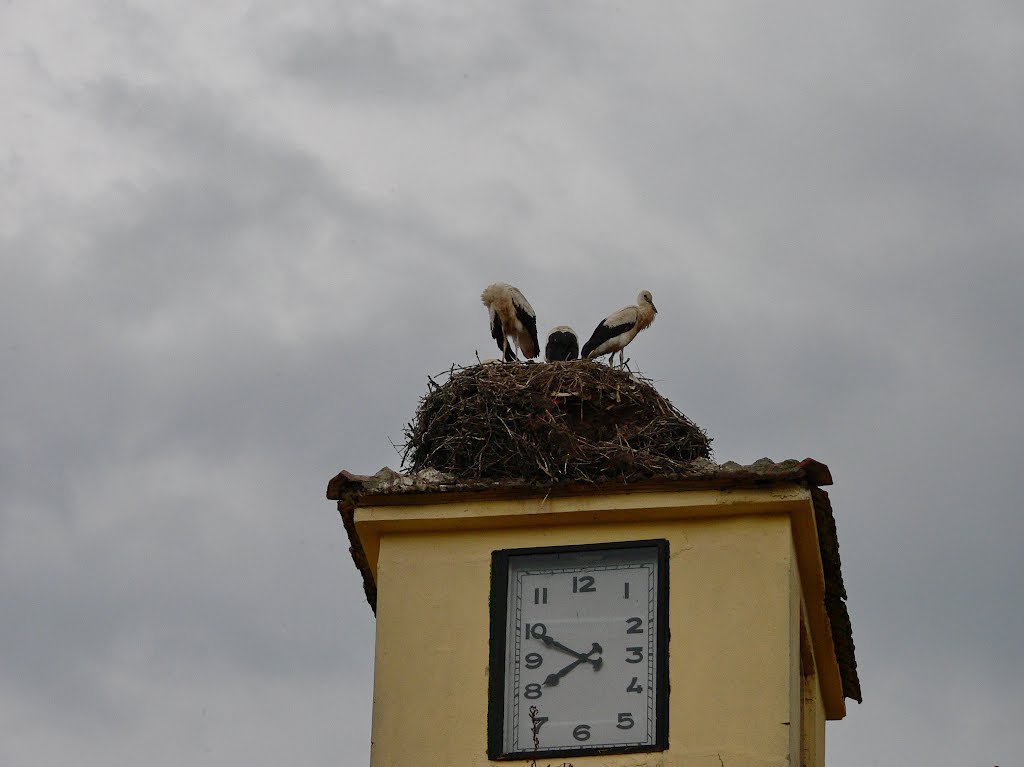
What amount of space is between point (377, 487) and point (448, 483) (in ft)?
1.43

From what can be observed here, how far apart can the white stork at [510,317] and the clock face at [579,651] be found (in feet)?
22.1

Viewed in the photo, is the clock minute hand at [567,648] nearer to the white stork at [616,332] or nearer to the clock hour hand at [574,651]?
the clock hour hand at [574,651]

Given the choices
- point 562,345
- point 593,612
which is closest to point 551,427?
point 593,612

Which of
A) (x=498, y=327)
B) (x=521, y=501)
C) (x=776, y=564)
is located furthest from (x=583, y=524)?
(x=498, y=327)

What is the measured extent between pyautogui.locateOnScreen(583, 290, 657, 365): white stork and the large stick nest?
392 cm

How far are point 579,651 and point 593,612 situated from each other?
0.27 m

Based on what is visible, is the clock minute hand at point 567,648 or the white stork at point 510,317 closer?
the clock minute hand at point 567,648

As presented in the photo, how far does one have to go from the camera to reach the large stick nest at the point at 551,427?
13.9 meters

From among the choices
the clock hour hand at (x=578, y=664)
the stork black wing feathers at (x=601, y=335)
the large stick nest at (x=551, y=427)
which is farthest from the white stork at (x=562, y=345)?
the clock hour hand at (x=578, y=664)

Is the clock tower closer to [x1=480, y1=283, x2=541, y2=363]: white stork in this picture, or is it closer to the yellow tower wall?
the yellow tower wall

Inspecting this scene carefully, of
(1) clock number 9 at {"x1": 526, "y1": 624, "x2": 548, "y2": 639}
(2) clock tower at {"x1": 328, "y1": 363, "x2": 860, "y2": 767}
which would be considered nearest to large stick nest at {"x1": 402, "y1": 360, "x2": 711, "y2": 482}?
(2) clock tower at {"x1": 328, "y1": 363, "x2": 860, "y2": 767}

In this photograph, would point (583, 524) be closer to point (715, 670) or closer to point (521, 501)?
point (521, 501)

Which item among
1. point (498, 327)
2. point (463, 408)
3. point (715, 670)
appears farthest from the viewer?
point (498, 327)

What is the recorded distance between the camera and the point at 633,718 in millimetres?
12992
